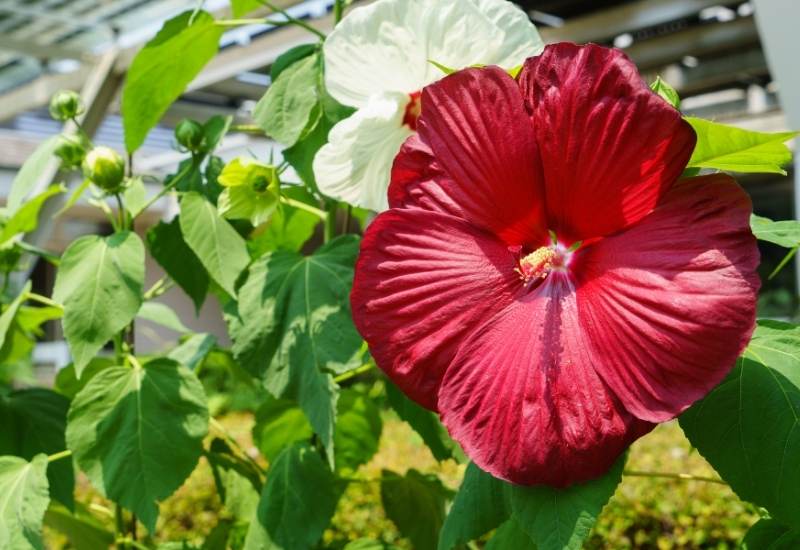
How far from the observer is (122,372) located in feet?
3.04

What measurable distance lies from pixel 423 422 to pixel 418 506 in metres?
0.26

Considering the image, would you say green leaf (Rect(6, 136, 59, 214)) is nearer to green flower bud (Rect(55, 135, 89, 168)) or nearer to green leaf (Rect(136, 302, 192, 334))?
green flower bud (Rect(55, 135, 89, 168))

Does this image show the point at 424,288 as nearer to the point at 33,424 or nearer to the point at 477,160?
the point at 477,160

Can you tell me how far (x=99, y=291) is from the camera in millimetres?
844

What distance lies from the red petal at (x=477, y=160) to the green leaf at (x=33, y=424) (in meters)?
0.63

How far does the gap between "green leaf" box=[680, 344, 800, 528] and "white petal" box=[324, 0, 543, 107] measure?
0.70 feet

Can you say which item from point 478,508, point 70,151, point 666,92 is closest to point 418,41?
point 666,92

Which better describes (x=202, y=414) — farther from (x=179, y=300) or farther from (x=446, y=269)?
(x=179, y=300)

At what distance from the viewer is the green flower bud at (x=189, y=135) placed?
0.94 m

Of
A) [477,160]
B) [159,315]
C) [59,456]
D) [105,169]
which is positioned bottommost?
[159,315]

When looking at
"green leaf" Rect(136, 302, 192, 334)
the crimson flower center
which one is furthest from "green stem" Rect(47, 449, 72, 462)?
the crimson flower center

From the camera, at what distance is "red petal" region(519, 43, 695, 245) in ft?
1.54

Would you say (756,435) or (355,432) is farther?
(355,432)

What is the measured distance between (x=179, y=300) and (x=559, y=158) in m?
8.15
